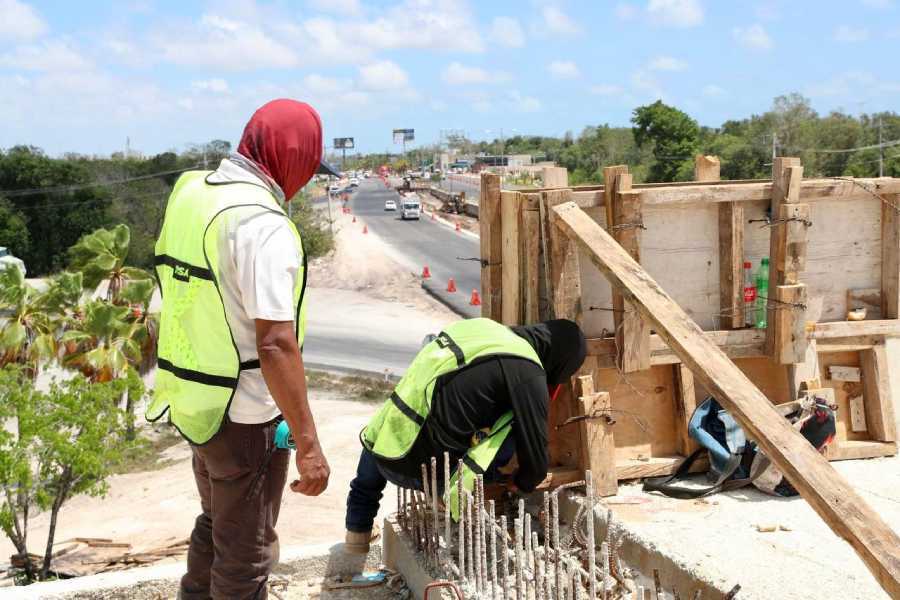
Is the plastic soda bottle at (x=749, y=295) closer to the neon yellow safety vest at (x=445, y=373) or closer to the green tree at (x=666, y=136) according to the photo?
the neon yellow safety vest at (x=445, y=373)

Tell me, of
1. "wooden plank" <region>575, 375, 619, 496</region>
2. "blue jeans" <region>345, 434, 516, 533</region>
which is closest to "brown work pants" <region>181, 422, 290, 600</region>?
"blue jeans" <region>345, 434, 516, 533</region>

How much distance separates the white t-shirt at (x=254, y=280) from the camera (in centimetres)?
291

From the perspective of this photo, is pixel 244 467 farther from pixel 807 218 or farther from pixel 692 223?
pixel 807 218

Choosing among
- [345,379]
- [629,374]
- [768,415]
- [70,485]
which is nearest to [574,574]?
[768,415]

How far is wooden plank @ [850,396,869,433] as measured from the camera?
5391 mm

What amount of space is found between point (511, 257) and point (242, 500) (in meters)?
2.32

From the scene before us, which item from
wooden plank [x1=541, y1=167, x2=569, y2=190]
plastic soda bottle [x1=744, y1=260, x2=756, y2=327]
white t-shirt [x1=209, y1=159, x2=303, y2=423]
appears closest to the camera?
white t-shirt [x1=209, y1=159, x2=303, y2=423]

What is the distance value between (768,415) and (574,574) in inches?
33.9

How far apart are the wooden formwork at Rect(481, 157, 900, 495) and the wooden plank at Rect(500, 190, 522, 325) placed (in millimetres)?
11

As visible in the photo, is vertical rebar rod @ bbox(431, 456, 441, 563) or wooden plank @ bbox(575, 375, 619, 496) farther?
wooden plank @ bbox(575, 375, 619, 496)

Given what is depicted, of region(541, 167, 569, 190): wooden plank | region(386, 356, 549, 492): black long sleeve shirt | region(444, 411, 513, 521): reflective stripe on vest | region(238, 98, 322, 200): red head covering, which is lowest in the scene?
region(444, 411, 513, 521): reflective stripe on vest

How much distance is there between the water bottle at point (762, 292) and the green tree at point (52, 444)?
8.98 meters

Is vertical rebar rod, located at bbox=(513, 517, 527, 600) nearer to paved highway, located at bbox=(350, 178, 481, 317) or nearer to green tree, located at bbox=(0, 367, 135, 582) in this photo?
green tree, located at bbox=(0, 367, 135, 582)

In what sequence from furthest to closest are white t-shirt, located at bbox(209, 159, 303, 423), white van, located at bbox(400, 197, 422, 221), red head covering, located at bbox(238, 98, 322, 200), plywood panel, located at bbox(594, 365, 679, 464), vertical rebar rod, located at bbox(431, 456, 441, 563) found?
white van, located at bbox(400, 197, 422, 221), plywood panel, located at bbox(594, 365, 679, 464), vertical rebar rod, located at bbox(431, 456, 441, 563), red head covering, located at bbox(238, 98, 322, 200), white t-shirt, located at bbox(209, 159, 303, 423)
